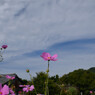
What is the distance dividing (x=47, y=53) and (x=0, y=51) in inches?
154

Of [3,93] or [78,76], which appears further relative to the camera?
[78,76]

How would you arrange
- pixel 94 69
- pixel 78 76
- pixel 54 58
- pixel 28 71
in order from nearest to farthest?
pixel 54 58 → pixel 28 71 → pixel 78 76 → pixel 94 69

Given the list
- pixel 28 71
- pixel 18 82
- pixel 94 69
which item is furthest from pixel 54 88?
A: pixel 94 69

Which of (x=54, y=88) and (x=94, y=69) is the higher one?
(x=94, y=69)

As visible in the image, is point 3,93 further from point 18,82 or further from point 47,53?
point 18,82

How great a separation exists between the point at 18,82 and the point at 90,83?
13.9 metres

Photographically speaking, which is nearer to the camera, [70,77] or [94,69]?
[70,77]

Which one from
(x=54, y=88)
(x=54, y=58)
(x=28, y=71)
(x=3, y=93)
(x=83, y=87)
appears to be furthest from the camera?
(x=83, y=87)

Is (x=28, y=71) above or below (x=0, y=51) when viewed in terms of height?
below

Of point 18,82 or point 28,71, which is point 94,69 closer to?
point 18,82

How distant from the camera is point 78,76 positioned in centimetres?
3197

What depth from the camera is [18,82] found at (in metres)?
21.5

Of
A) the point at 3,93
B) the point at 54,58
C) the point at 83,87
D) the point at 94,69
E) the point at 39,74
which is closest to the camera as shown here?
the point at 3,93

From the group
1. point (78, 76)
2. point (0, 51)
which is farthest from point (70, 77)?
point (0, 51)
